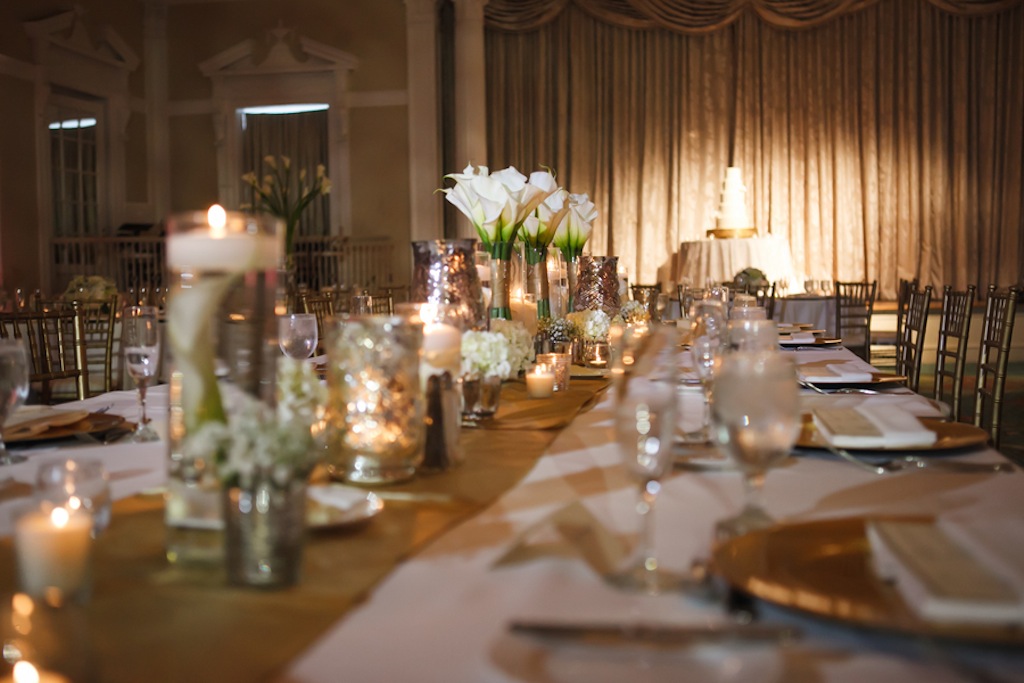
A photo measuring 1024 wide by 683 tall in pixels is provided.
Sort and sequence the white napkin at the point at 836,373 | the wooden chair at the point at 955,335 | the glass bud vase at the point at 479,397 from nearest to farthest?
the glass bud vase at the point at 479,397 < the white napkin at the point at 836,373 < the wooden chair at the point at 955,335

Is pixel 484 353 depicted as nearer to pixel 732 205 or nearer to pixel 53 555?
pixel 53 555

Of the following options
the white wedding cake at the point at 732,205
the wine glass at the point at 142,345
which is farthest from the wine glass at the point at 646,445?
the white wedding cake at the point at 732,205

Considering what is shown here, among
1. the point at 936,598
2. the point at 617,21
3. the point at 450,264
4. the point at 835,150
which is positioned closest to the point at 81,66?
the point at 617,21

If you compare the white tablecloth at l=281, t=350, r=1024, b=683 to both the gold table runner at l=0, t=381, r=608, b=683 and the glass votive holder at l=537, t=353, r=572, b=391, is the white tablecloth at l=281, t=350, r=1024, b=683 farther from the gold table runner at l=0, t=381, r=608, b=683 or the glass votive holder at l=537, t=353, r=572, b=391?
the glass votive holder at l=537, t=353, r=572, b=391

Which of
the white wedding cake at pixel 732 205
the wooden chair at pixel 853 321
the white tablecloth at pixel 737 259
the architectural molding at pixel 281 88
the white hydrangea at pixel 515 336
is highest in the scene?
the architectural molding at pixel 281 88

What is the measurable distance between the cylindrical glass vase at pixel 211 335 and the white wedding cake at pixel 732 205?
918cm

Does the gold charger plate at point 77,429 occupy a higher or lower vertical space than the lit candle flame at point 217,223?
lower

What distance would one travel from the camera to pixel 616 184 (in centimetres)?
1138

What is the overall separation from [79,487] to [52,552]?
0.19 metres

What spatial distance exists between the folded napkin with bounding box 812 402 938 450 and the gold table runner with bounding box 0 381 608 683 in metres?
0.52

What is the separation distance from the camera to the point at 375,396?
1.29 metres

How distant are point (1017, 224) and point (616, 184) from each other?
162 inches

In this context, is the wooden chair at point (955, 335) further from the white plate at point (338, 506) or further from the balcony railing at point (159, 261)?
the balcony railing at point (159, 261)

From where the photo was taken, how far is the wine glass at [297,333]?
7.10 ft
